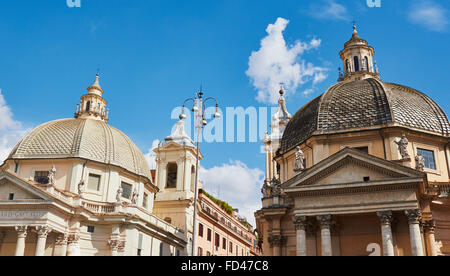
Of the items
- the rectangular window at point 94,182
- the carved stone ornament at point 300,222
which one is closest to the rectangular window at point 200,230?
the rectangular window at point 94,182

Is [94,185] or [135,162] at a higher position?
[135,162]

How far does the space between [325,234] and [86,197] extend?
21.9 m

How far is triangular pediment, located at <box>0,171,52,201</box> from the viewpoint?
3291 cm

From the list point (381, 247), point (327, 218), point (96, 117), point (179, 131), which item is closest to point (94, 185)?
point (96, 117)

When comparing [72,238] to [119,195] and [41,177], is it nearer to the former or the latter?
[119,195]

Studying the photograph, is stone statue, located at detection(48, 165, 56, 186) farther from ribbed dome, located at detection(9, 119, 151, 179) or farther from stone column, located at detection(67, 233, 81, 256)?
stone column, located at detection(67, 233, 81, 256)

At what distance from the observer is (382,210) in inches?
980

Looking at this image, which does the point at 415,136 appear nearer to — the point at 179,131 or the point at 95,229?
the point at 95,229

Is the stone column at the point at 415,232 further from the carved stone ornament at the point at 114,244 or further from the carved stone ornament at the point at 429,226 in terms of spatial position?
the carved stone ornament at the point at 114,244

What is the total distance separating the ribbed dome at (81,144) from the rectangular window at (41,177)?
140 cm

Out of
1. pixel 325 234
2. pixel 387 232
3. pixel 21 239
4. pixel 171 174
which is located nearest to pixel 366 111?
pixel 387 232

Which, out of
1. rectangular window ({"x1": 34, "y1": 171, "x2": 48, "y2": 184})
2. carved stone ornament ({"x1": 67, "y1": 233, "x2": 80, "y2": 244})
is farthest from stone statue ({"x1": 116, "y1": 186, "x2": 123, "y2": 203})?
rectangular window ({"x1": 34, "y1": 171, "x2": 48, "y2": 184})

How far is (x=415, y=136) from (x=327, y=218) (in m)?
9.21

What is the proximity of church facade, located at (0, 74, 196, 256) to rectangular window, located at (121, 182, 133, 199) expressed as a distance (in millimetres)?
122
